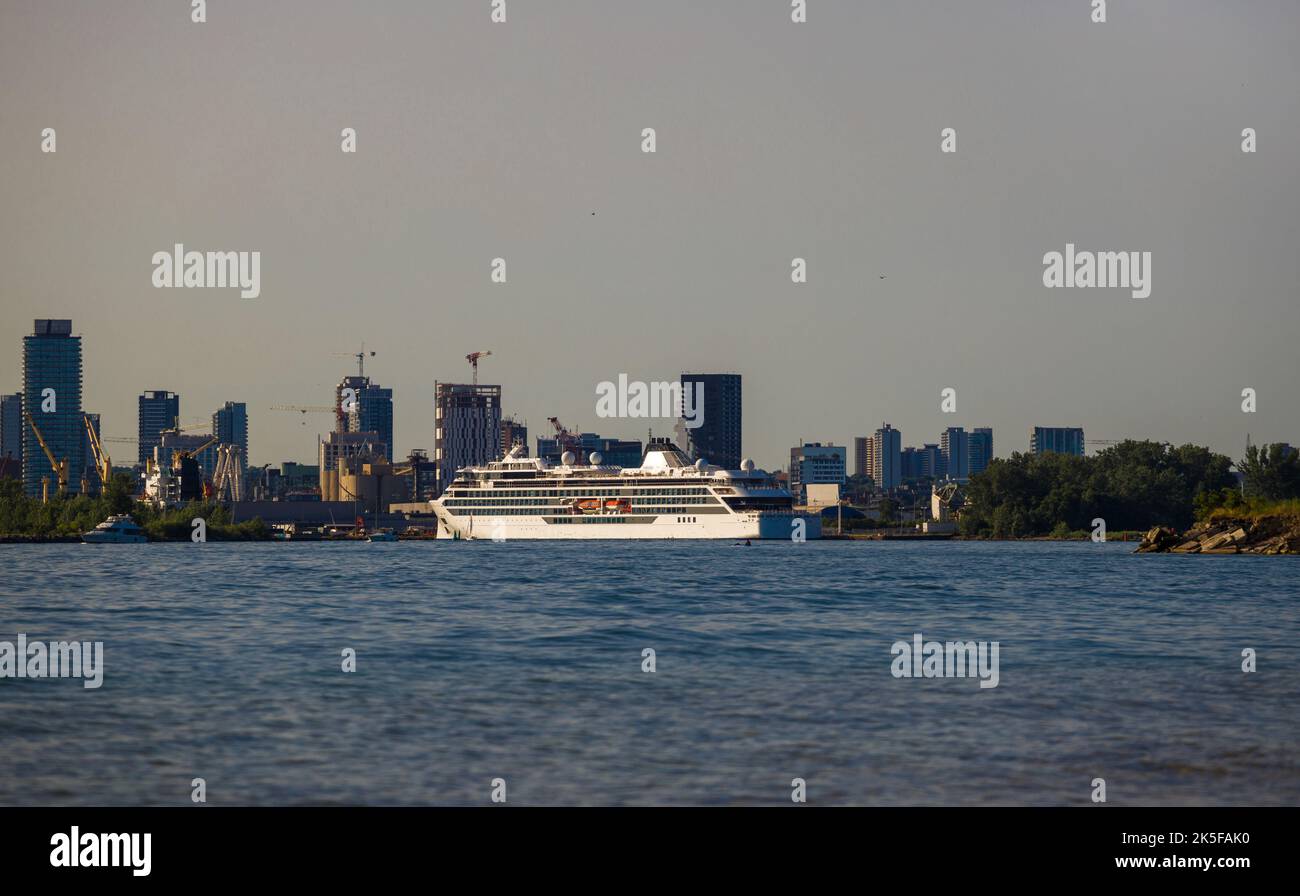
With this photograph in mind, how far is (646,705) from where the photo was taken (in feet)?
78.1

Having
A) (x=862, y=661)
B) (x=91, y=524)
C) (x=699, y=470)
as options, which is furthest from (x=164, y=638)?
(x=91, y=524)

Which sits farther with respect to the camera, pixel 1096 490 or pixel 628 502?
pixel 1096 490

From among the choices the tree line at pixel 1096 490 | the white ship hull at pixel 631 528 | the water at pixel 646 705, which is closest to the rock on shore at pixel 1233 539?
the white ship hull at pixel 631 528

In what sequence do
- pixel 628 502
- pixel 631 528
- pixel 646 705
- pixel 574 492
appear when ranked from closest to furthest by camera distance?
pixel 646 705, pixel 631 528, pixel 628 502, pixel 574 492

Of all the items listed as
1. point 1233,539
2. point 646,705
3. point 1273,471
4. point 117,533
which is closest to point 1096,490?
point 1273,471

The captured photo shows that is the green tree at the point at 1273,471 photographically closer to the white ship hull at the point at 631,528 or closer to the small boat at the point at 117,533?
the white ship hull at the point at 631,528

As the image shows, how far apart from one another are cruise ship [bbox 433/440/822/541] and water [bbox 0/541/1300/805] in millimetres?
109186

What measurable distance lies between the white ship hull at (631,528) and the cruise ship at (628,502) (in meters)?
0.10

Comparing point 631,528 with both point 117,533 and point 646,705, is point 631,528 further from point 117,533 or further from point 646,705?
point 646,705

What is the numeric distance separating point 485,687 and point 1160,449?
176694 millimetres

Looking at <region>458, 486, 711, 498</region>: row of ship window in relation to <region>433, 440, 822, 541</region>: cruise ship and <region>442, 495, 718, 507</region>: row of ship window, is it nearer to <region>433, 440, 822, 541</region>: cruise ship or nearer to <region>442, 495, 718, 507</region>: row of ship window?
<region>433, 440, 822, 541</region>: cruise ship

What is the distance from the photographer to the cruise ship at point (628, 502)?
519 ft

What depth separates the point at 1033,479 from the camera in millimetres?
189375

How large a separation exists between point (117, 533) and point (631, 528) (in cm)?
5149
